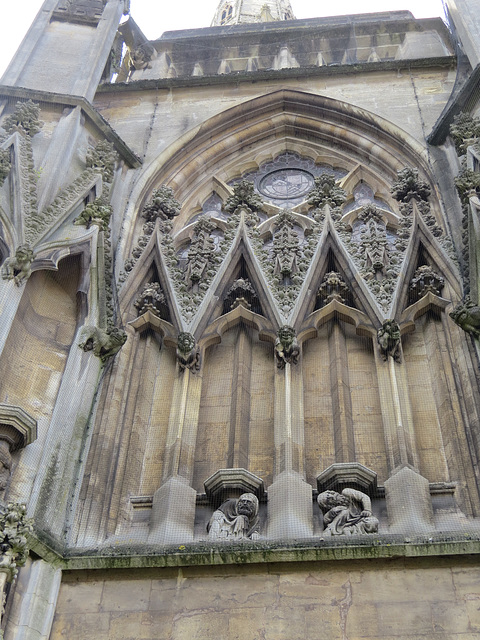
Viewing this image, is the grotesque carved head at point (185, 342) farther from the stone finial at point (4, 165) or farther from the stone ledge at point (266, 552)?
the stone finial at point (4, 165)

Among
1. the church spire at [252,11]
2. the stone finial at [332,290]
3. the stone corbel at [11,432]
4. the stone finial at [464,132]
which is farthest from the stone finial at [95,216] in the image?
the church spire at [252,11]

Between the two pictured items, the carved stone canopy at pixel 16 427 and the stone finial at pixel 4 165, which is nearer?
the carved stone canopy at pixel 16 427

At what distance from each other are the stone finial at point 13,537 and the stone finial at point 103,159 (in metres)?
5.29

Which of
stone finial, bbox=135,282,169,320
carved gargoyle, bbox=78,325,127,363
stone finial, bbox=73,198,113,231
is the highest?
stone finial, bbox=73,198,113,231

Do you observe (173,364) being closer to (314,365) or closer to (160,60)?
(314,365)

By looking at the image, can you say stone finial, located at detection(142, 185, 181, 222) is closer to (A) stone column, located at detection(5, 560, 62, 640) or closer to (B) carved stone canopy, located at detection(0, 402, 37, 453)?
(B) carved stone canopy, located at detection(0, 402, 37, 453)

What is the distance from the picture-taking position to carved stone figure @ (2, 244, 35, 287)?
7840 millimetres

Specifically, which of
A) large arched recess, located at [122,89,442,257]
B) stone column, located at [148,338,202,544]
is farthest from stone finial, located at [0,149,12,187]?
stone column, located at [148,338,202,544]

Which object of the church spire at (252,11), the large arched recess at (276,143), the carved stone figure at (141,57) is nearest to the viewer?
the large arched recess at (276,143)

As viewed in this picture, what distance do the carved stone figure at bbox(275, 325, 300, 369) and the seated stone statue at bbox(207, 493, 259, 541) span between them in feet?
5.80

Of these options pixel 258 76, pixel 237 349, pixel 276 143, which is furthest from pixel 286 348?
pixel 258 76

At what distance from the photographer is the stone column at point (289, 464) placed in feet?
22.1

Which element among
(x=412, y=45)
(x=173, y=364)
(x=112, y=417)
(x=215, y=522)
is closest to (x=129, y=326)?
(x=173, y=364)

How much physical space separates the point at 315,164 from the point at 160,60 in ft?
18.4
